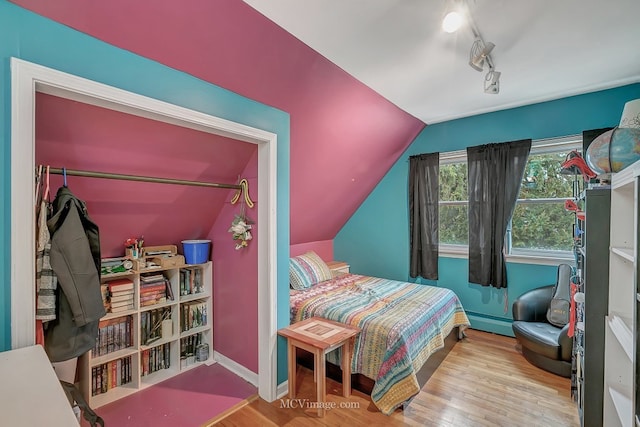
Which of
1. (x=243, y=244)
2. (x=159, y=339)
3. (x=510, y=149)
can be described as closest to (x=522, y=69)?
(x=510, y=149)

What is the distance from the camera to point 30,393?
2.71ft

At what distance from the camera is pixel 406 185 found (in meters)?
3.99

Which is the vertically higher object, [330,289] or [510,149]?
[510,149]

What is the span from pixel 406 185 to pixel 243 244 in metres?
2.51

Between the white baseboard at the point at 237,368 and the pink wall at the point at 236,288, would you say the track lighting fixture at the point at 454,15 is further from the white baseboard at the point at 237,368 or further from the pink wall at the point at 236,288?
the white baseboard at the point at 237,368

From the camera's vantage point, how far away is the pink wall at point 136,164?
1.62 m

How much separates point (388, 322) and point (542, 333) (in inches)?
61.7

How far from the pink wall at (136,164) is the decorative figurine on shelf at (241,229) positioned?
1.14 ft

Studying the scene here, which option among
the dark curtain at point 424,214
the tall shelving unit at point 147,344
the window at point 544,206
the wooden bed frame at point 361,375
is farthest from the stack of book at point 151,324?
the window at point 544,206

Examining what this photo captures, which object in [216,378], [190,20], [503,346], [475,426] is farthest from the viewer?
[503,346]

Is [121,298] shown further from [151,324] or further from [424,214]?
[424,214]

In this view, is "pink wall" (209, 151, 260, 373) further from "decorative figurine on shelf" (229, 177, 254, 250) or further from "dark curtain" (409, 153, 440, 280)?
"dark curtain" (409, 153, 440, 280)

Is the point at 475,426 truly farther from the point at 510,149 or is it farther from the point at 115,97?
the point at 115,97

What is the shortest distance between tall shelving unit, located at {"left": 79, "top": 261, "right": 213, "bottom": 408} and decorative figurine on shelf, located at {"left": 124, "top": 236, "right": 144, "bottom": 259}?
147mm
